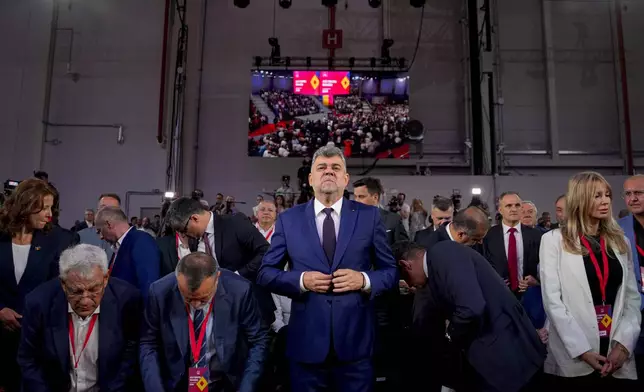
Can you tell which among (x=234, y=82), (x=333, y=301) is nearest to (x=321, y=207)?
(x=333, y=301)

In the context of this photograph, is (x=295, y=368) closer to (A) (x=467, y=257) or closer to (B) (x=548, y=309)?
(A) (x=467, y=257)

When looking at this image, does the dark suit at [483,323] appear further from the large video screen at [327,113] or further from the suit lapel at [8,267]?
the large video screen at [327,113]

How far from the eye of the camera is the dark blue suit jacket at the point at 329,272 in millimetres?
1762

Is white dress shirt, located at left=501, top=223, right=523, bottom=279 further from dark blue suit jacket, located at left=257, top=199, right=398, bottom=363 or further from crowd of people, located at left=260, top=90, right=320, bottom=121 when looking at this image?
crowd of people, located at left=260, top=90, right=320, bottom=121

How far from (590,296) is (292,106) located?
766cm

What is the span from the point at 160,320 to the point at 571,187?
6.93 feet

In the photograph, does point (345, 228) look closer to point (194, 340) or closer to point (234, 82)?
point (194, 340)

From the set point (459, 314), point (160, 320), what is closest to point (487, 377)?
point (459, 314)

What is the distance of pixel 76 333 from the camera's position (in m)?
2.04

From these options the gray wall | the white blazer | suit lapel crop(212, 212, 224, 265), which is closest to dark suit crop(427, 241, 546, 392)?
the white blazer

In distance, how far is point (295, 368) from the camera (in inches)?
71.5

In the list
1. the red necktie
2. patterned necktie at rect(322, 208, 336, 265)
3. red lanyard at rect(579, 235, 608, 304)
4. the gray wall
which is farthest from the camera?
the gray wall

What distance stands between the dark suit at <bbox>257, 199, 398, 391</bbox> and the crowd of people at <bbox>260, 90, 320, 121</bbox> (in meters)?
7.43

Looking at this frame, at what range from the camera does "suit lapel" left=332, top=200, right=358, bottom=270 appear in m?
1.83
